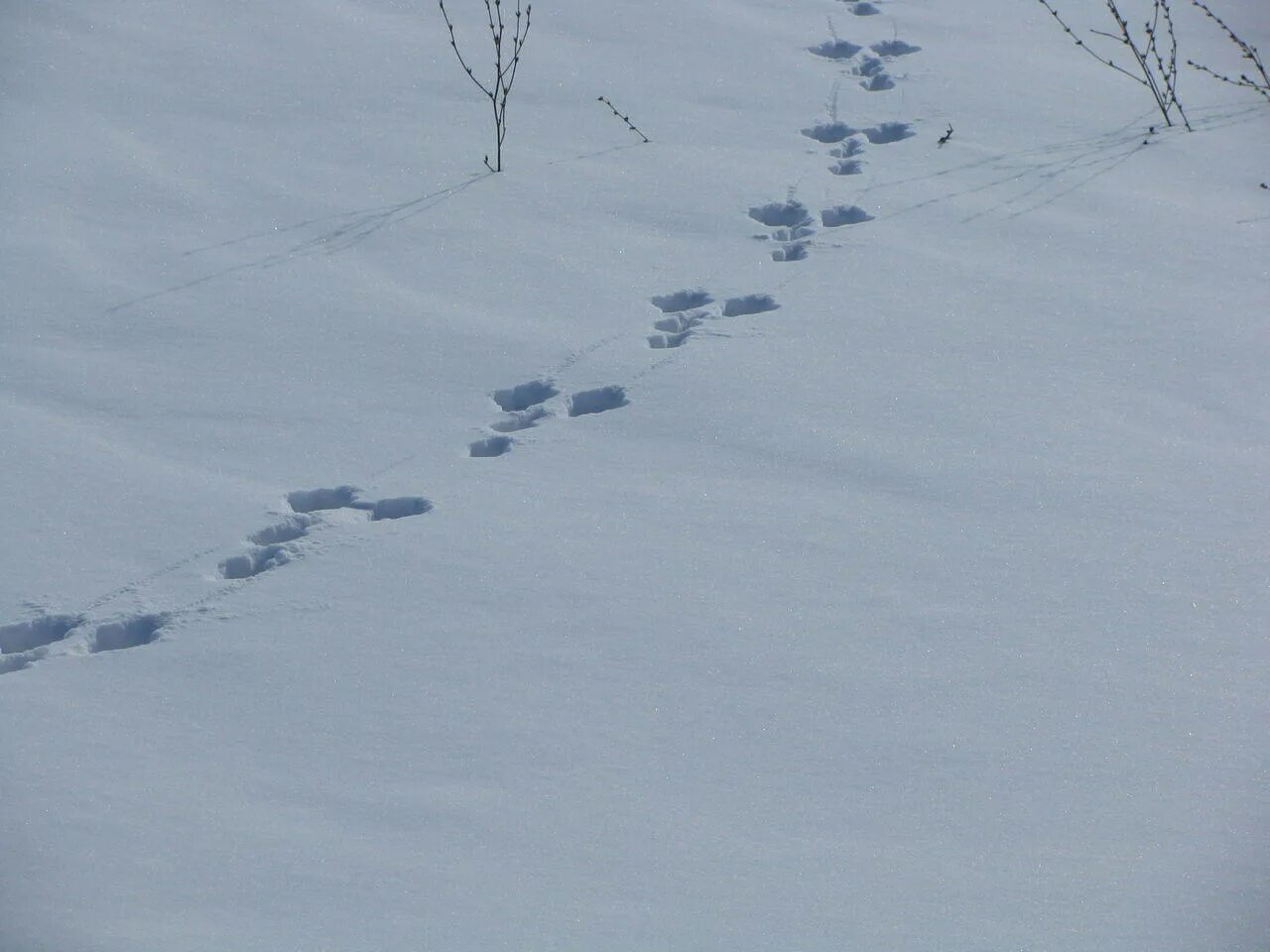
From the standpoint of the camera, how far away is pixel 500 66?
13.5ft

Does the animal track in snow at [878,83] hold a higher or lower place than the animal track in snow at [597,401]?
higher

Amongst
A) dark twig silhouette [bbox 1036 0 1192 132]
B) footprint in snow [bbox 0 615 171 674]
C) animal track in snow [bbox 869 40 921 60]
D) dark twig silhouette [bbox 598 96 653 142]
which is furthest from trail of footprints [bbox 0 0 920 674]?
dark twig silhouette [bbox 1036 0 1192 132]

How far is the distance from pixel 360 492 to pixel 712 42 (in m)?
2.76

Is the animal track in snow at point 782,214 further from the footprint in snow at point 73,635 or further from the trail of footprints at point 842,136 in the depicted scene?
the footprint in snow at point 73,635

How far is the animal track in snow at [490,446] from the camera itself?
2645 millimetres

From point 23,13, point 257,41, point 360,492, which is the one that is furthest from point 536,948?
point 23,13

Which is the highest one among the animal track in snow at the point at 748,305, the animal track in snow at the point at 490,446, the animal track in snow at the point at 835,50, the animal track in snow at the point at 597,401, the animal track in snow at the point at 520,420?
the animal track in snow at the point at 835,50

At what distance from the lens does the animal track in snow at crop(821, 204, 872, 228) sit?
349 cm

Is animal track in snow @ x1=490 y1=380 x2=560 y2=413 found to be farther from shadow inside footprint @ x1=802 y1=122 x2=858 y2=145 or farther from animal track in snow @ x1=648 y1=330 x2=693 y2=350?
shadow inside footprint @ x1=802 y1=122 x2=858 y2=145

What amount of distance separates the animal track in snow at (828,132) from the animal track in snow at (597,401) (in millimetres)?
1563

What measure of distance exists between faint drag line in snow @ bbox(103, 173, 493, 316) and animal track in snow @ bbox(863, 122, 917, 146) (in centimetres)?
127

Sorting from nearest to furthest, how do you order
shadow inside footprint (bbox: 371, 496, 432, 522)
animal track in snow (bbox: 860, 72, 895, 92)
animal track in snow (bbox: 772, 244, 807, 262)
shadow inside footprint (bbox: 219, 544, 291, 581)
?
shadow inside footprint (bbox: 219, 544, 291, 581) → shadow inside footprint (bbox: 371, 496, 432, 522) → animal track in snow (bbox: 772, 244, 807, 262) → animal track in snow (bbox: 860, 72, 895, 92)

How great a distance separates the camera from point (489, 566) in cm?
231

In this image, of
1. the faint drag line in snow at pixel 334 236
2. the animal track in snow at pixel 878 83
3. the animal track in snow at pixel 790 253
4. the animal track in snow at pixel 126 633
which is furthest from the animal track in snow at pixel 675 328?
the animal track in snow at pixel 878 83
